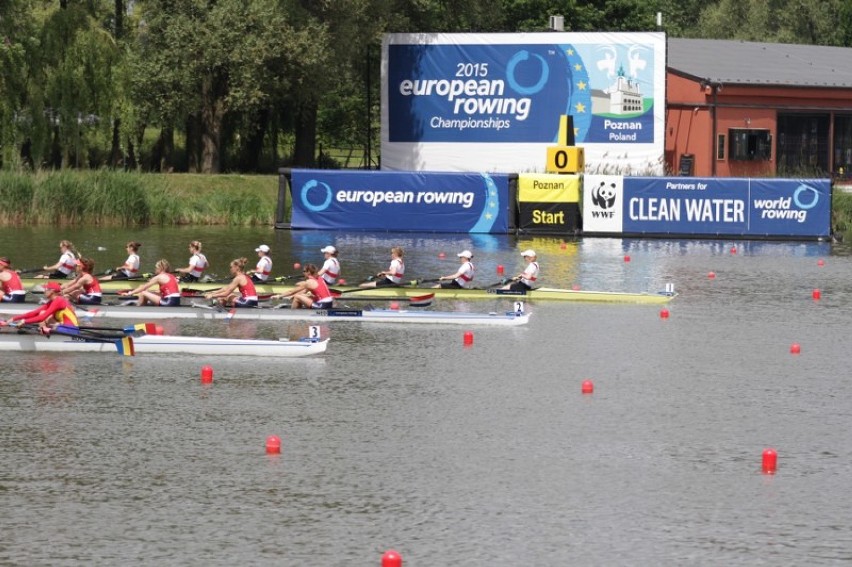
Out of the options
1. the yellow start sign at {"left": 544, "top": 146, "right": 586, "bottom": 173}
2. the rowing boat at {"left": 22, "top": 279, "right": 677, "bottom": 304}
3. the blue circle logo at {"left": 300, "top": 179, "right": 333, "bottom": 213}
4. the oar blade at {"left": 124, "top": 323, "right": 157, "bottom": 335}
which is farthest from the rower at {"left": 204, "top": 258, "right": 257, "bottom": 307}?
the yellow start sign at {"left": 544, "top": 146, "right": 586, "bottom": 173}

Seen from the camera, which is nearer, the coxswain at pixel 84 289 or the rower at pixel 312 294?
the coxswain at pixel 84 289

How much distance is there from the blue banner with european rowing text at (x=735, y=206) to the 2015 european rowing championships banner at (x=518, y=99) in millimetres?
8853

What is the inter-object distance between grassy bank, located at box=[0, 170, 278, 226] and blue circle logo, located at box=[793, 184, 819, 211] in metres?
18.2

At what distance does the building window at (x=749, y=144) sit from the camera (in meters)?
57.4

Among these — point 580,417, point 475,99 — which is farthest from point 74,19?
point 580,417

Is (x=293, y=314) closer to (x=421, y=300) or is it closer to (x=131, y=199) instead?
(x=421, y=300)

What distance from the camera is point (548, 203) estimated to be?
46.0 m

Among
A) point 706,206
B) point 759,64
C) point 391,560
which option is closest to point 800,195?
point 706,206

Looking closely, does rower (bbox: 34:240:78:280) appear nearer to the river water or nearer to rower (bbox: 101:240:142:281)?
rower (bbox: 101:240:142:281)

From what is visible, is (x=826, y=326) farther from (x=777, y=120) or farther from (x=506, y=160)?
(x=777, y=120)

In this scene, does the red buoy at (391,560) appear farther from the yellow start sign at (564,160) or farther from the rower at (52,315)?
the yellow start sign at (564,160)

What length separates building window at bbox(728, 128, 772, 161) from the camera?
188 ft

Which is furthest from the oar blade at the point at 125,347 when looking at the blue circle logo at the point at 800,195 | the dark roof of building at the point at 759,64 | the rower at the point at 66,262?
the dark roof of building at the point at 759,64

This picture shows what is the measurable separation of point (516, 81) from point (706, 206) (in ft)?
42.2
